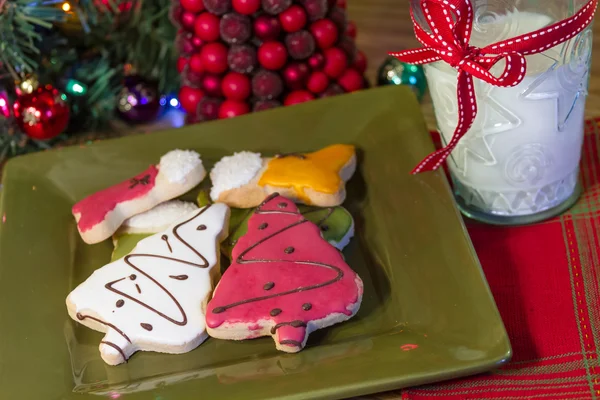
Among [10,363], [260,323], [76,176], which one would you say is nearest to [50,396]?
[10,363]

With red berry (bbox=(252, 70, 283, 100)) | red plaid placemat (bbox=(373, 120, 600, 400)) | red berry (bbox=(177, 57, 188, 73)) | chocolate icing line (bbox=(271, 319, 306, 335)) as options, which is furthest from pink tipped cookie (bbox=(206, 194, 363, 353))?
red berry (bbox=(177, 57, 188, 73))

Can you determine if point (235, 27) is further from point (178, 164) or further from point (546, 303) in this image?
point (546, 303)

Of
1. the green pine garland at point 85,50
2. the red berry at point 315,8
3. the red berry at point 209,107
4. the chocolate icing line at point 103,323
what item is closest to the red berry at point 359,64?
the red berry at point 315,8

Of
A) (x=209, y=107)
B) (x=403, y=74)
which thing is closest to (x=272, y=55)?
(x=209, y=107)

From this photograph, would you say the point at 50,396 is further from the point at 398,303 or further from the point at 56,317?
the point at 398,303

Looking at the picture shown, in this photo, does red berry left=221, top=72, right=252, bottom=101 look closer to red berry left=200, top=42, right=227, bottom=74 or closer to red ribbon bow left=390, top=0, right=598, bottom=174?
red berry left=200, top=42, right=227, bottom=74

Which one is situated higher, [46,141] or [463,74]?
[463,74]
